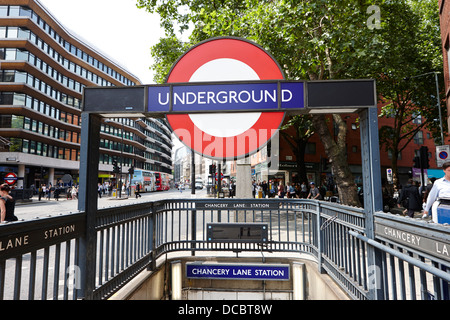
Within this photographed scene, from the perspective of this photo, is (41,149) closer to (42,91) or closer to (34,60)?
(42,91)

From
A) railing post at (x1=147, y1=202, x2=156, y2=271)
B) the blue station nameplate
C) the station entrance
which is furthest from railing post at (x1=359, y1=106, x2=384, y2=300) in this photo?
railing post at (x1=147, y1=202, x2=156, y2=271)

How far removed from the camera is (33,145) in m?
34.7

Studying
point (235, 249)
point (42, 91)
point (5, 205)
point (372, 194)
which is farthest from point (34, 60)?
point (372, 194)

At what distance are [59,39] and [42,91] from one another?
1007 cm

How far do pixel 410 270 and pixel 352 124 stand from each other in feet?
117

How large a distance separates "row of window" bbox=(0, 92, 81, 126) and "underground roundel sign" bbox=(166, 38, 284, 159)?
3808 cm

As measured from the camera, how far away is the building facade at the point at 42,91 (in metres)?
31.4

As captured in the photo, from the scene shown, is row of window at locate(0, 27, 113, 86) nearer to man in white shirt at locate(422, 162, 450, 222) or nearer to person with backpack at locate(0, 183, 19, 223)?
person with backpack at locate(0, 183, 19, 223)

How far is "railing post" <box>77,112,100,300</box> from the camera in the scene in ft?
8.79

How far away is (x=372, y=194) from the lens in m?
2.66

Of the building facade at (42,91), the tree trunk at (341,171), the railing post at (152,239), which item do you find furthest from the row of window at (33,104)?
the railing post at (152,239)

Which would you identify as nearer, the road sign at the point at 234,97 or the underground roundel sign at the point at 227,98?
the underground roundel sign at the point at 227,98

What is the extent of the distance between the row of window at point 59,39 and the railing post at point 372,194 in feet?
137

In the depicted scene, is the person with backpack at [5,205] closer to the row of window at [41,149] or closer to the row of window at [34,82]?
the row of window at [41,149]
